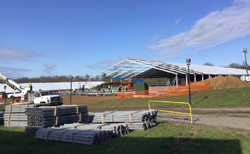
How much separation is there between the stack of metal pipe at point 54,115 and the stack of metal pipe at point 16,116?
2254mm

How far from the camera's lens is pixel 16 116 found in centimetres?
1416

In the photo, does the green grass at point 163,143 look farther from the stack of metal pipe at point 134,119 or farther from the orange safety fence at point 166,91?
the orange safety fence at point 166,91

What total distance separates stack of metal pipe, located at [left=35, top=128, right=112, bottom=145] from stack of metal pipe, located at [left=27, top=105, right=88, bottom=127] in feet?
5.05

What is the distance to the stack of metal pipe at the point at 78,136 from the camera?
28.5ft

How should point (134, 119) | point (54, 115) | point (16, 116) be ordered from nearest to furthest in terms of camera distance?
point (134, 119)
point (54, 115)
point (16, 116)

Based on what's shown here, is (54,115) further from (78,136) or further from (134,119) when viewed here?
(134,119)

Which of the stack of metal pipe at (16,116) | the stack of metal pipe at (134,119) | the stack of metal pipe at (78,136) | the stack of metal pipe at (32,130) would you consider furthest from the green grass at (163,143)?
the stack of metal pipe at (16,116)

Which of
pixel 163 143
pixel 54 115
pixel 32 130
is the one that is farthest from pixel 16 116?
pixel 163 143

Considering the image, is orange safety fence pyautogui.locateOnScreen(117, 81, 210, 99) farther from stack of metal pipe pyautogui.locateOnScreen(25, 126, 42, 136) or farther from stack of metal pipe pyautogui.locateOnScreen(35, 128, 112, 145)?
stack of metal pipe pyautogui.locateOnScreen(35, 128, 112, 145)

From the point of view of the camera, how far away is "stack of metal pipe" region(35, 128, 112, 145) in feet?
28.5

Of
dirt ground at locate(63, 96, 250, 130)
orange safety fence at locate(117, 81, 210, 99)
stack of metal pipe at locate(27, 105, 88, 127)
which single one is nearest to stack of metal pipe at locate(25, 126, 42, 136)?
stack of metal pipe at locate(27, 105, 88, 127)

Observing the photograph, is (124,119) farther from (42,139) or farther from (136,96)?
(136,96)

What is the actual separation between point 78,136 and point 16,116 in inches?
295

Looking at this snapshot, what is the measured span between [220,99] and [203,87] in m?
10.4
